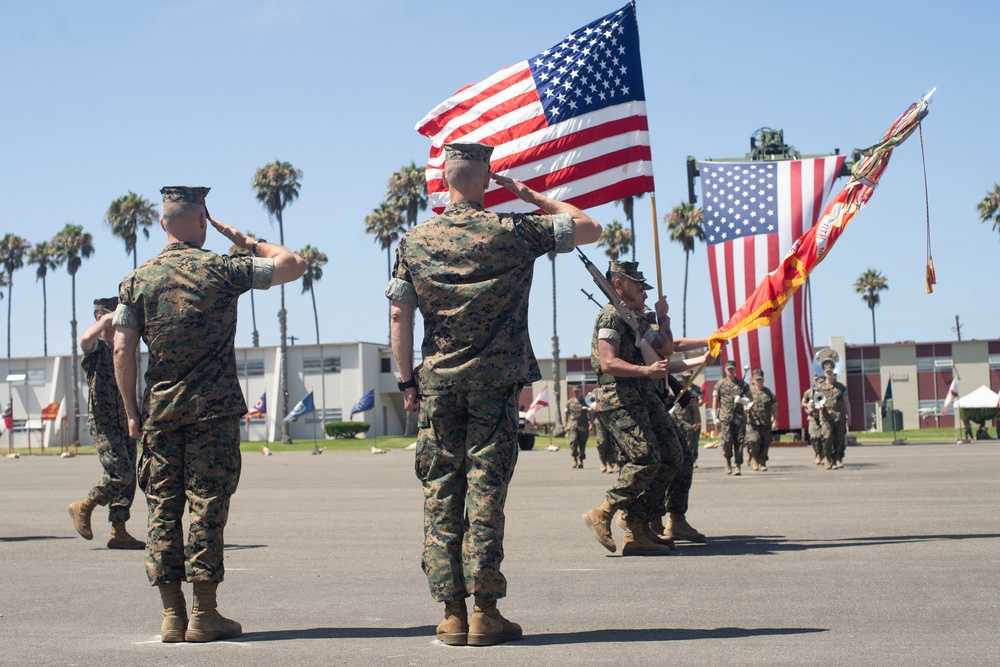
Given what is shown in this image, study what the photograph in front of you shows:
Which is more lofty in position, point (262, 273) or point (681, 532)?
point (262, 273)

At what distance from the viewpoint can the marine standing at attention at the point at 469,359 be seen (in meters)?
5.57

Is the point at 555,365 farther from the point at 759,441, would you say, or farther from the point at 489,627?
the point at 489,627

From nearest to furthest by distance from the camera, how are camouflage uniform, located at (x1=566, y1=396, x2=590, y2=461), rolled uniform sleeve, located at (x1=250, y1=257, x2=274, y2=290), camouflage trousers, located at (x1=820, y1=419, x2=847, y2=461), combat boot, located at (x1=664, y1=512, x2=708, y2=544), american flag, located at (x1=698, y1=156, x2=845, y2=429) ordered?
rolled uniform sleeve, located at (x1=250, y1=257, x2=274, y2=290) < combat boot, located at (x1=664, y1=512, x2=708, y2=544) < american flag, located at (x1=698, y1=156, x2=845, y2=429) < camouflage trousers, located at (x1=820, y1=419, x2=847, y2=461) < camouflage uniform, located at (x1=566, y1=396, x2=590, y2=461)

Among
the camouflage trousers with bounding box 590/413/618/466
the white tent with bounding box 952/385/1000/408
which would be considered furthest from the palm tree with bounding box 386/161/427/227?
the camouflage trousers with bounding box 590/413/618/466

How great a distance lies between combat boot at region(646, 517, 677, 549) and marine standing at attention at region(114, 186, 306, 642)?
434 cm

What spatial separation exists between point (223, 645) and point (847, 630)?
2909mm

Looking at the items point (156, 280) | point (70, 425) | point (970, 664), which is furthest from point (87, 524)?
point (70, 425)

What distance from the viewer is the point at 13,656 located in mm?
5219

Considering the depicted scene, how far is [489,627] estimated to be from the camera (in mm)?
5434

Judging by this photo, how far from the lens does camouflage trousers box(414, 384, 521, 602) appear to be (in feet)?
18.1

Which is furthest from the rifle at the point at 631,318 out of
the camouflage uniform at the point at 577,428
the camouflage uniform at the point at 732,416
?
the camouflage uniform at the point at 577,428

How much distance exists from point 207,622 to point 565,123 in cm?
684

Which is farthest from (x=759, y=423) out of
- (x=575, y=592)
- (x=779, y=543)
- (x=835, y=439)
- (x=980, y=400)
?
(x=980, y=400)

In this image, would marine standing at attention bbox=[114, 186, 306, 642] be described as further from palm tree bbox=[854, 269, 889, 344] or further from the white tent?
palm tree bbox=[854, 269, 889, 344]
